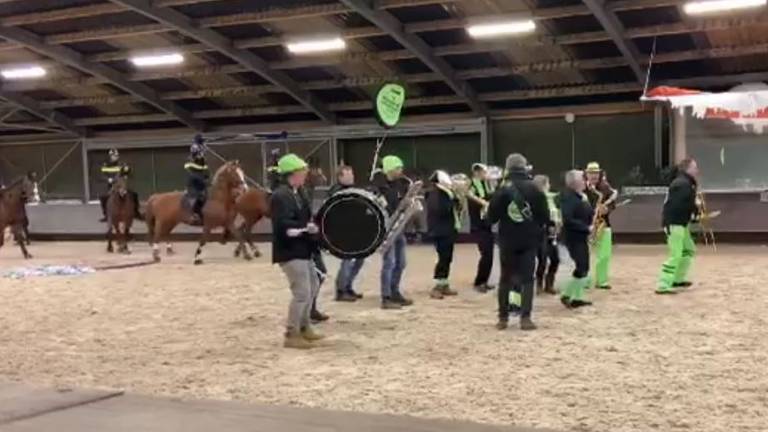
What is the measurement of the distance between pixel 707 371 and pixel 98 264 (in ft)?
38.6

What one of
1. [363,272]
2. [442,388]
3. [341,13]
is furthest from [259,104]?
[442,388]

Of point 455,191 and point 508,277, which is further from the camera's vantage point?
point 455,191

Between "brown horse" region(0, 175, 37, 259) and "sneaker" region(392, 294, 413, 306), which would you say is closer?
"sneaker" region(392, 294, 413, 306)

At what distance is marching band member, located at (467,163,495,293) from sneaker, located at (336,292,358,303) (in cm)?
154

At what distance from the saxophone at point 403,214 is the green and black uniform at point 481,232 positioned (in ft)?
3.12

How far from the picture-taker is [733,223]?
15.8m

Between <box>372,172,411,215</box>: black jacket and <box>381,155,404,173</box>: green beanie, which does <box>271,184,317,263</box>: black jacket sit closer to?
<box>372,172,411,215</box>: black jacket

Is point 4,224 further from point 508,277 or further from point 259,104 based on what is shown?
point 508,277

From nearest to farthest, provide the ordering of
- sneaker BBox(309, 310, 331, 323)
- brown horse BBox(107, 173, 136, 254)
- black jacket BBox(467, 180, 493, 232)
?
1. sneaker BBox(309, 310, 331, 323)
2. black jacket BBox(467, 180, 493, 232)
3. brown horse BBox(107, 173, 136, 254)

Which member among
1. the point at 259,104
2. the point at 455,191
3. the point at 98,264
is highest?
the point at 259,104

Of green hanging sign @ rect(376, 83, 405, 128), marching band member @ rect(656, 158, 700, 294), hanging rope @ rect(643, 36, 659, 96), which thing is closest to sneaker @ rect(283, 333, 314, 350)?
marching band member @ rect(656, 158, 700, 294)

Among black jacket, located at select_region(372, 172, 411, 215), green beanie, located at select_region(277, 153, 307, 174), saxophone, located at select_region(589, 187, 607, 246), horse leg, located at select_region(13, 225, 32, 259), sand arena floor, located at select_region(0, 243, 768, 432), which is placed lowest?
sand arena floor, located at select_region(0, 243, 768, 432)

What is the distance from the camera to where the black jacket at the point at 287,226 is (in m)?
6.84

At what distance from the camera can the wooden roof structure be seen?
15289 millimetres
